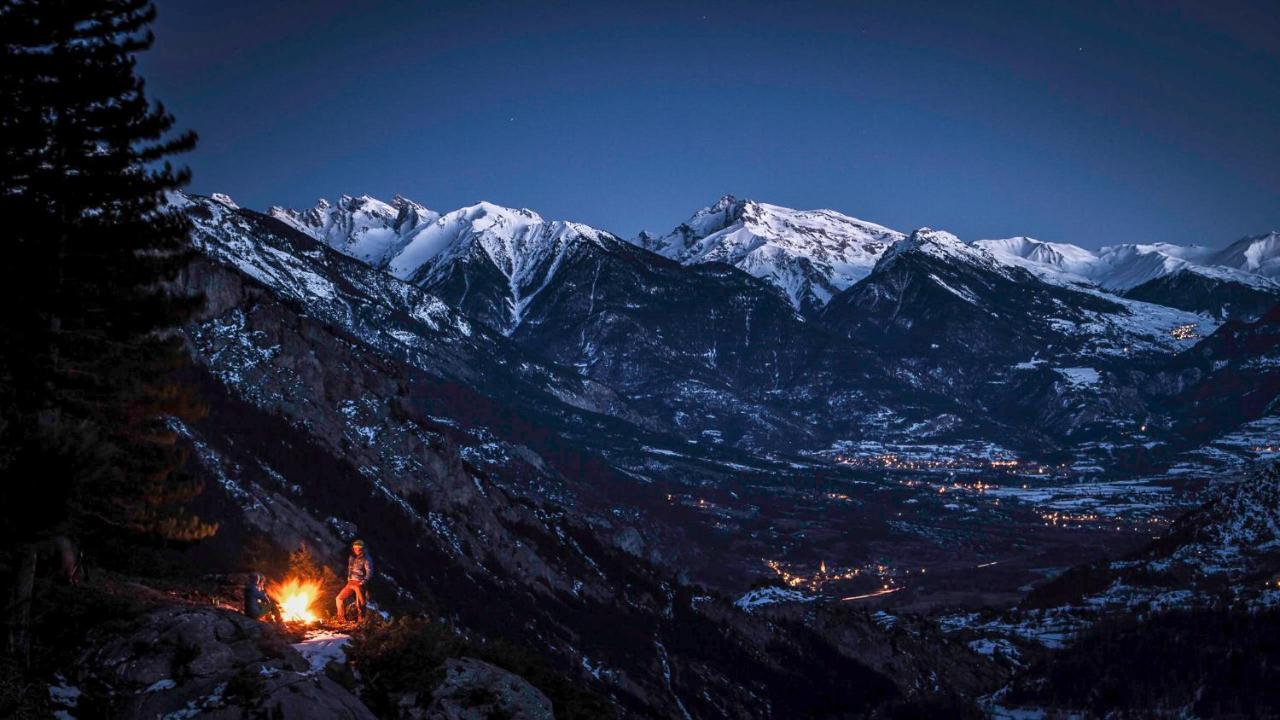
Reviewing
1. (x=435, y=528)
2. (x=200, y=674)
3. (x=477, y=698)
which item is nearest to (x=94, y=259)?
(x=200, y=674)

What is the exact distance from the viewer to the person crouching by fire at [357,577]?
109ft

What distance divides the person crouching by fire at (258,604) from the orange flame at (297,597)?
4.23 feet

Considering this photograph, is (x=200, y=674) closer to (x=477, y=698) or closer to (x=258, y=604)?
(x=258, y=604)

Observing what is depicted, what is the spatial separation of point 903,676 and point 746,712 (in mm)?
30475

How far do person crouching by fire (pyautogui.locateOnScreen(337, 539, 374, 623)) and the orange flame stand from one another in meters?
1.27

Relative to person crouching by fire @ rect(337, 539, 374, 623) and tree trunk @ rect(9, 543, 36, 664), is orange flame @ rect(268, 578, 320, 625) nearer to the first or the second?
person crouching by fire @ rect(337, 539, 374, 623)

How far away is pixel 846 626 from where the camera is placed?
502 ft

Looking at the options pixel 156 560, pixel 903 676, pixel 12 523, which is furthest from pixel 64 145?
pixel 903 676

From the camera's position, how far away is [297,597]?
34.7 metres

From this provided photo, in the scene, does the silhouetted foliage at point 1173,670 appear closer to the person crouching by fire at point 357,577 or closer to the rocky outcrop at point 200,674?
the person crouching by fire at point 357,577

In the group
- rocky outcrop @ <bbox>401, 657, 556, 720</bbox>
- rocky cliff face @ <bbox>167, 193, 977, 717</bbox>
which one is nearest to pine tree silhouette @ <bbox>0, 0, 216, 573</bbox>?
rocky outcrop @ <bbox>401, 657, 556, 720</bbox>

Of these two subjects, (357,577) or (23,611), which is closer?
(23,611)

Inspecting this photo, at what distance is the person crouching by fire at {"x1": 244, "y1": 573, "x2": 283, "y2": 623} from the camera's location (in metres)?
30.7

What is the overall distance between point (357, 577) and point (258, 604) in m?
3.56
